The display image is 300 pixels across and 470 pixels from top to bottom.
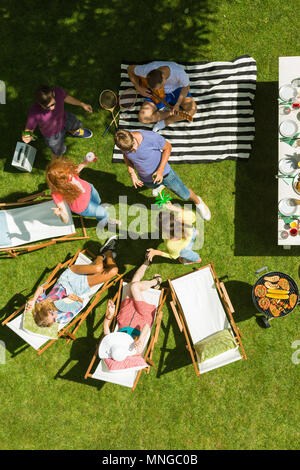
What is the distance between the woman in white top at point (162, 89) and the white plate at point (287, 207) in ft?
6.44

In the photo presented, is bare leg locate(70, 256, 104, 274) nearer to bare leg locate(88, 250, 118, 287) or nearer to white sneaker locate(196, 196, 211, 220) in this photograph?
bare leg locate(88, 250, 118, 287)

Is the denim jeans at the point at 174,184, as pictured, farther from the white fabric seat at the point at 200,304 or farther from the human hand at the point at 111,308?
the human hand at the point at 111,308

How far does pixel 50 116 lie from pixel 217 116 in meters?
2.51

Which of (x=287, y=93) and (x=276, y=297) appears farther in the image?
(x=276, y=297)

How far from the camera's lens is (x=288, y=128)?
4.69 meters

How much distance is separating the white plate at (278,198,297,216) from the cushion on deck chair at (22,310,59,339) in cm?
340

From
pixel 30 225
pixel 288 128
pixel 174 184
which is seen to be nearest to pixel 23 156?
pixel 30 225

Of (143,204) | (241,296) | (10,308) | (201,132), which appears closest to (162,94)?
(201,132)

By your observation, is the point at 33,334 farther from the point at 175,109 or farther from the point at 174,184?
the point at 175,109

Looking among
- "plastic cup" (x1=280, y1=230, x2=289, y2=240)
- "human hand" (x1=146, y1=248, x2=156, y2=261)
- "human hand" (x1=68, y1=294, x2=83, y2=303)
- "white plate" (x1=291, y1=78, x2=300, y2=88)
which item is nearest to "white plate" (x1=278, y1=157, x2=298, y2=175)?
"plastic cup" (x1=280, y1=230, x2=289, y2=240)

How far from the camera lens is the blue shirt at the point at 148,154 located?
14.3 ft

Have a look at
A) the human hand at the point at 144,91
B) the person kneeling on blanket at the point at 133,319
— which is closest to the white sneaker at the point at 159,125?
the human hand at the point at 144,91

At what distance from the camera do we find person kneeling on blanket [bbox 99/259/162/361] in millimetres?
4633

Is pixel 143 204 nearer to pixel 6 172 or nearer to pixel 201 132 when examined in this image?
pixel 201 132
